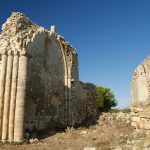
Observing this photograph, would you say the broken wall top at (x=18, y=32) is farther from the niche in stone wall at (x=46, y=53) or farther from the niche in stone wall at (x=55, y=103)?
the niche in stone wall at (x=55, y=103)

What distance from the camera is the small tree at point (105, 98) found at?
2942 centimetres

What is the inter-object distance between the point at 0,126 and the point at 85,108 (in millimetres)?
9486

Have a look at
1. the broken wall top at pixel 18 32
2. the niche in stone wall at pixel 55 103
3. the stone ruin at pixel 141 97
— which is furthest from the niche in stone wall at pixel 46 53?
the stone ruin at pixel 141 97

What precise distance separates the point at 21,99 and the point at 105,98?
63.1 ft

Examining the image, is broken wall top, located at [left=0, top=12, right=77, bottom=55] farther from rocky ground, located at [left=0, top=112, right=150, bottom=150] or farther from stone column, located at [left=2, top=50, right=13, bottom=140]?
rocky ground, located at [left=0, top=112, right=150, bottom=150]

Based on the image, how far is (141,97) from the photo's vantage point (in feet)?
24.1

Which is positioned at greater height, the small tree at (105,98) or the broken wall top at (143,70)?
the small tree at (105,98)

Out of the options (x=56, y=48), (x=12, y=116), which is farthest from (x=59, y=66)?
(x=12, y=116)

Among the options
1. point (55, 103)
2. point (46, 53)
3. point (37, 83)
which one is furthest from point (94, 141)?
point (46, 53)

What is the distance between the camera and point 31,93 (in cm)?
1461

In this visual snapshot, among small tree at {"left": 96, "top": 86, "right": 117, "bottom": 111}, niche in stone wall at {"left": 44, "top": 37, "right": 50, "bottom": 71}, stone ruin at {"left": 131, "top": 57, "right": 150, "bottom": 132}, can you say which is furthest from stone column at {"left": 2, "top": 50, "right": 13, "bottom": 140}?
small tree at {"left": 96, "top": 86, "right": 117, "bottom": 111}

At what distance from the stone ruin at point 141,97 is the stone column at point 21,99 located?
20.1 feet

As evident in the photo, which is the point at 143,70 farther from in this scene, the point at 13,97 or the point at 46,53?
the point at 46,53

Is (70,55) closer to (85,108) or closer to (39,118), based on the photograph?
(85,108)
